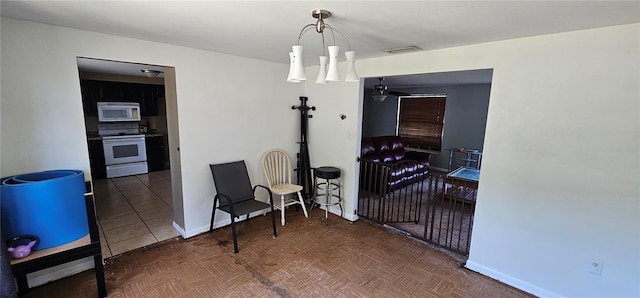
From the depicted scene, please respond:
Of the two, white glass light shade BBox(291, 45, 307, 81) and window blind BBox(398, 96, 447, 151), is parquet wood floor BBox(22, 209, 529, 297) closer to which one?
white glass light shade BBox(291, 45, 307, 81)

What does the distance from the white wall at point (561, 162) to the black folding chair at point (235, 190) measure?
7.82ft

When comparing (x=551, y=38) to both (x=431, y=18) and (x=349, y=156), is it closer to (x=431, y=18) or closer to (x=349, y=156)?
(x=431, y=18)

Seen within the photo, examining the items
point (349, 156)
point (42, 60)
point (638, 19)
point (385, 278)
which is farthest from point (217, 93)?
point (638, 19)

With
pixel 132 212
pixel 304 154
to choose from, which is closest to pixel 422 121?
pixel 304 154

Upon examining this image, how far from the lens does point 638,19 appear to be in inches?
66.3

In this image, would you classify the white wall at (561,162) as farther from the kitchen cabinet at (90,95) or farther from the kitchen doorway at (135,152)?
the kitchen cabinet at (90,95)


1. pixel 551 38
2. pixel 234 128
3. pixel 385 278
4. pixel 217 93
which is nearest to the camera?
pixel 551 38

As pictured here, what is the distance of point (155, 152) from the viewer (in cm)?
612

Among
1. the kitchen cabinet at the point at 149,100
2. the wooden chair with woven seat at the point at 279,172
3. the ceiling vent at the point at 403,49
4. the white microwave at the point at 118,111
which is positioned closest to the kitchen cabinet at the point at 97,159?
the white microwave at the point at 118,111

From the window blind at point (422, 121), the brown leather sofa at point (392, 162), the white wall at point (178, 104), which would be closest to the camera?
the white wall at point (178, 104)

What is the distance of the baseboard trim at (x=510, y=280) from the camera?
2.28 m

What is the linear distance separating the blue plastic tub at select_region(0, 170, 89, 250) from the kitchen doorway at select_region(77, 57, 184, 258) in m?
0.86

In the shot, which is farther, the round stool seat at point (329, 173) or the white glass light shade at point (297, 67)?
the round stool seat at point (329, 173)

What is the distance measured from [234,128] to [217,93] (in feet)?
1.58
